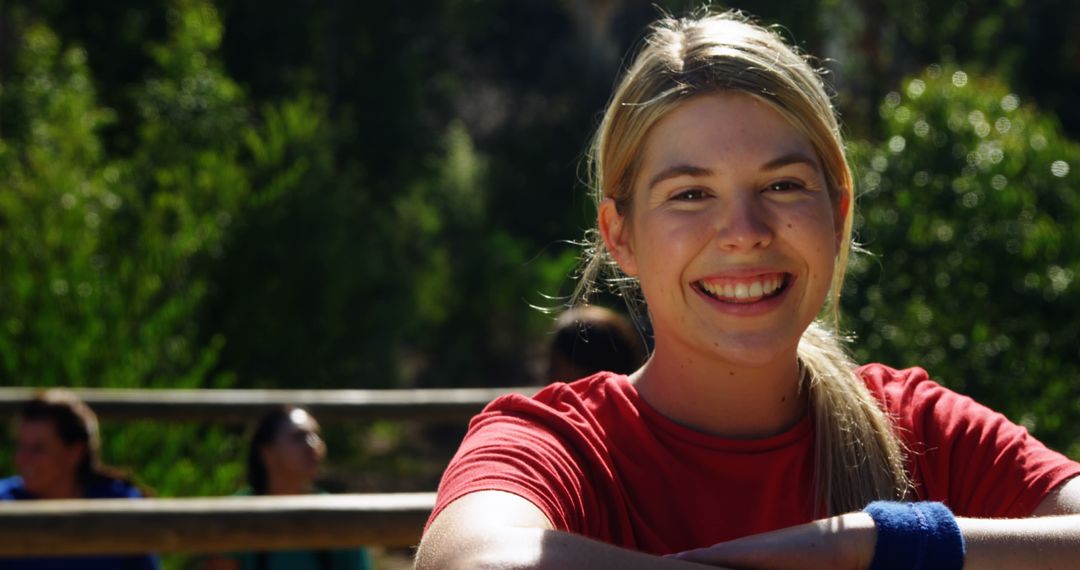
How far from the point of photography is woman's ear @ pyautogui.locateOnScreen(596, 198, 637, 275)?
155 cm

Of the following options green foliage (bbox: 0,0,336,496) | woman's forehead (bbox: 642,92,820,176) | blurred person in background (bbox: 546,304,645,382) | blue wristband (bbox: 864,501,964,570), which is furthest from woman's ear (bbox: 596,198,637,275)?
green foliage (bbox: 0,0,336,496)

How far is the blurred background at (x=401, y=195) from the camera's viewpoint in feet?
14.8

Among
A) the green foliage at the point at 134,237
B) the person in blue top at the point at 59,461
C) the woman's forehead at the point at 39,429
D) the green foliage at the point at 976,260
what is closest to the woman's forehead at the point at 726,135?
the green foliage at the point at 976,260

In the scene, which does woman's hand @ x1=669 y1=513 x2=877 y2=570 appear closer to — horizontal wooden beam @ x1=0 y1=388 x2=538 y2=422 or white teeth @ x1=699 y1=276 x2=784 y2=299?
white teeth @ x1=699 y1=276 x2=784 y2=299

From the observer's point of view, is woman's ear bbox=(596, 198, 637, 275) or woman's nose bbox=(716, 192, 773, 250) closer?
woman's nose bbox=(716, 192, 773, 250)

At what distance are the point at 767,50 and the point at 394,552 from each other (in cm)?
961

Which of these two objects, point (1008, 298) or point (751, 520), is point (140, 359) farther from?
point (751, 520)

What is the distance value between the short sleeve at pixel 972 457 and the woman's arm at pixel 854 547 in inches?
4.8

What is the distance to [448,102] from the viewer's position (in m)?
18.9

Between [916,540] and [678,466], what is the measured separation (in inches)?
11.0

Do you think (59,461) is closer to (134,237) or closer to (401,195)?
(134,237)

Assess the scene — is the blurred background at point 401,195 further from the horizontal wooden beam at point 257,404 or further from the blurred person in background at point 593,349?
the horizontal wooden beam at point 257,404

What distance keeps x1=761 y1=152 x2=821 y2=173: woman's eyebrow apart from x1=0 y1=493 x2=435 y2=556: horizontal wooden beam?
1.84 meters

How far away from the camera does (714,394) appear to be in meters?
1.46
